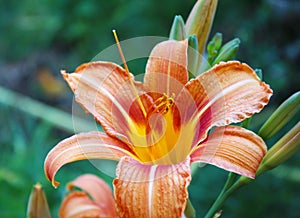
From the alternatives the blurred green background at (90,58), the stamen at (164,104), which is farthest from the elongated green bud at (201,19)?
the blurred green background at (90,58)

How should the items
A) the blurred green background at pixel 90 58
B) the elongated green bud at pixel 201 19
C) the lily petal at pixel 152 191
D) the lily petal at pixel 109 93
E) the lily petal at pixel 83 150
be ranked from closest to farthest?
the lily petal at pixel 152 191, the lily petal at pixel 83 150, the lily petal at pixel 109 93, the elongated green bud at pixel 201 19, the blurred green background at pixel 90 58

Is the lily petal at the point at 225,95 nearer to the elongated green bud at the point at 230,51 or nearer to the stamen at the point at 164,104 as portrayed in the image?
the stamen at the point at 164,104

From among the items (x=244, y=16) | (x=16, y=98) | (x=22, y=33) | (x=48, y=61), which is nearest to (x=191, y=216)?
(x=244, y=16)

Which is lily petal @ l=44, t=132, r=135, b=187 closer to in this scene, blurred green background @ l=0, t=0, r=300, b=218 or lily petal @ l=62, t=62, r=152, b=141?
lily petal @ l=62, t=62, r=152, b=141

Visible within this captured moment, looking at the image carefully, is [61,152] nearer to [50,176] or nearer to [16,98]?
[50,176]

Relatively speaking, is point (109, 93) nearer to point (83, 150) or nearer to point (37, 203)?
point (83, 150)
